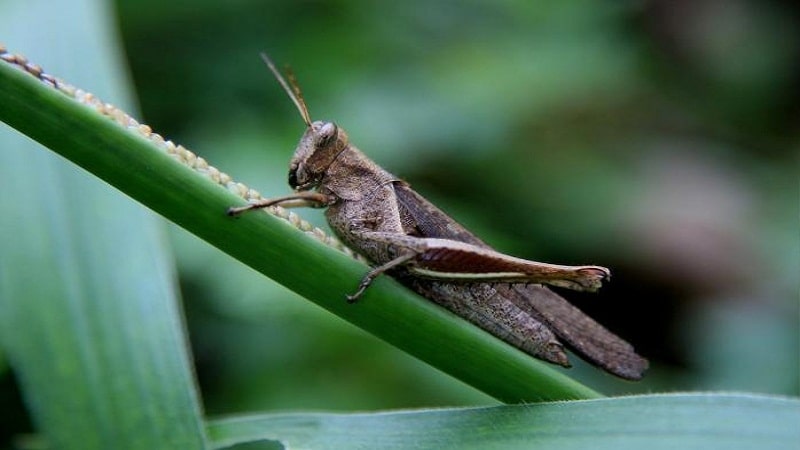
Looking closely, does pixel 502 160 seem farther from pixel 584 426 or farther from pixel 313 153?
pixel 584 426

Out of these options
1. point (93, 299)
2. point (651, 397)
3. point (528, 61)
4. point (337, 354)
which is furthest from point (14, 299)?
point (528, 61)

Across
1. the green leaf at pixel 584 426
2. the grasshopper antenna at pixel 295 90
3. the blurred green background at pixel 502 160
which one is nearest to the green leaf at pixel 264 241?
the green leaf at pixel 584 426

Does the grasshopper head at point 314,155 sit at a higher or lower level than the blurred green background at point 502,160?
lower

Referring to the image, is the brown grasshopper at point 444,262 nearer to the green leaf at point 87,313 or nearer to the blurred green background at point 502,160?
the green leaf at point 87,313

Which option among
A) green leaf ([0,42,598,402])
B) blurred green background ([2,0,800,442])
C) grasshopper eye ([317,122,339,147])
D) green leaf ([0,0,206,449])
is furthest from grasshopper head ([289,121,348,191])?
green leaf ([0,42,598,402])

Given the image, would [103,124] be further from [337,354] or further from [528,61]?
[528,61]

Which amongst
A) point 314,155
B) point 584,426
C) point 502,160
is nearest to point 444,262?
point 314,155
